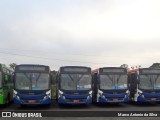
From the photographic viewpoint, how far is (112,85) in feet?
95.3

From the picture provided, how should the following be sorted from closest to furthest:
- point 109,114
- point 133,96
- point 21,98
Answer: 1. point 109,114
2. point 21,98
3. point 133,96

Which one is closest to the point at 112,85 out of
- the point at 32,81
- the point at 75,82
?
the point at 75,82

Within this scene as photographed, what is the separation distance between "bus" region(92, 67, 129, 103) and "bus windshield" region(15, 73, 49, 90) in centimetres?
418

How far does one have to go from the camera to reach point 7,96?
95.9ft

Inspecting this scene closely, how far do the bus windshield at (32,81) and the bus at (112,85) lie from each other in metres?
4.18

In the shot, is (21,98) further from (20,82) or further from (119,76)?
(119,76)

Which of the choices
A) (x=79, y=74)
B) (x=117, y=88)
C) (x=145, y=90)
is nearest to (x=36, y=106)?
(x=79, y=74)

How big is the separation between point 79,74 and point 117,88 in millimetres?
3034

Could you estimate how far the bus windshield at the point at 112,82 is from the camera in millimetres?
29016

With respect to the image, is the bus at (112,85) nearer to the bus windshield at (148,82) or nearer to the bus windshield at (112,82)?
the bus windshield at (112,82)

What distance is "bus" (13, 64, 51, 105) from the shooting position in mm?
26922

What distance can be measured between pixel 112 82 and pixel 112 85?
22cm

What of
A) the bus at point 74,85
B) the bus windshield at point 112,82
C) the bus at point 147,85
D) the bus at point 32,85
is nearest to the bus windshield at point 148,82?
the bus at point 147,85

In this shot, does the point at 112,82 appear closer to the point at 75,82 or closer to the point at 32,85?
the point at 75,82
